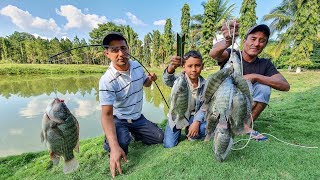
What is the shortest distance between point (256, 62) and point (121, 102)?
2.26 m

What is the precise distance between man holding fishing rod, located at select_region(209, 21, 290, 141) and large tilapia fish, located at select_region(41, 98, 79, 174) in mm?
2116

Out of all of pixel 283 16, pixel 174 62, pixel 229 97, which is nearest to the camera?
pixel 229 97

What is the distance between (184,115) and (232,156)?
81 centimetres

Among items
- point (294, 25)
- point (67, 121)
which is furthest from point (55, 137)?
point (294, 25)

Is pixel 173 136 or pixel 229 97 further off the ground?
pixel 229 97

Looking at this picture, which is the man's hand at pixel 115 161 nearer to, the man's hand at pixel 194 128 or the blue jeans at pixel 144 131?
the blue jeans at pixel 144 131

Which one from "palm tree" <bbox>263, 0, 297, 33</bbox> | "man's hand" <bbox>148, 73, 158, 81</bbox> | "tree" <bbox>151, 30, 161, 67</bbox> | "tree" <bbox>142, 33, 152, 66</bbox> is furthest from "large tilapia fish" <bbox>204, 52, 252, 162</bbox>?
"tree" <bbox>142, 33, 152, 66</bbox>

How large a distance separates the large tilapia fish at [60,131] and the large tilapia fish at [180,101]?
1234mm

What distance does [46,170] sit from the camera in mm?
4453

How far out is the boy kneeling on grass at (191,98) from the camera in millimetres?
3750

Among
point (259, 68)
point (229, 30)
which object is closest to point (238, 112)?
point (229, 30)

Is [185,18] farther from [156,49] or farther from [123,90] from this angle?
[123,90]

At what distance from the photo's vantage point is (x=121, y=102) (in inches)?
159

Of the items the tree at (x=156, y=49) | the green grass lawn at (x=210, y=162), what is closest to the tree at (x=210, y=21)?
the tree at (x=156, y=49)
